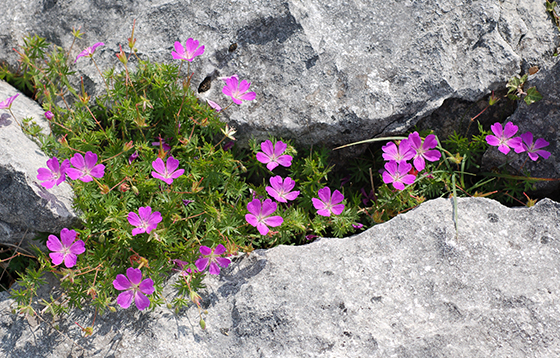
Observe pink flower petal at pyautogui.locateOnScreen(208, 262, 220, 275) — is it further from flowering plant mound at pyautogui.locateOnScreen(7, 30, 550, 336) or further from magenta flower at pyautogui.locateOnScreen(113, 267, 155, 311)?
magenta flower at pyautogui.locateOnScreen(113, 267, 155, 311)

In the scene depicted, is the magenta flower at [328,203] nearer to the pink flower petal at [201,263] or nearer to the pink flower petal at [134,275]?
the pink flower petal at [201,263]

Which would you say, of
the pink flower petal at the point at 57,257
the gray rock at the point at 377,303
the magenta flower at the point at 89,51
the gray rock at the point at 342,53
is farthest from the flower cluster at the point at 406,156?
the magenta flower at the point at 89,51

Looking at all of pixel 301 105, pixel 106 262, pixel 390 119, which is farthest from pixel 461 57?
pixel 106 262

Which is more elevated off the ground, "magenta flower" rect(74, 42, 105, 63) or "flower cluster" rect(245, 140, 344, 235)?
"magenta flower" rect(74, 42, 105, 63)

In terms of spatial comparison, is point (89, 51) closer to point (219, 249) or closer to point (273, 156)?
point (273, 156)

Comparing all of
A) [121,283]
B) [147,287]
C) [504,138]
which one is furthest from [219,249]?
[504,138]

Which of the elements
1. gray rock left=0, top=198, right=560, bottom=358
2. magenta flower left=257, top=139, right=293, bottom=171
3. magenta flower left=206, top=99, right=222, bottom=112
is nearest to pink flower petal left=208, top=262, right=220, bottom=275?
gray rock left=0, top=198, right=560, bottom=358
